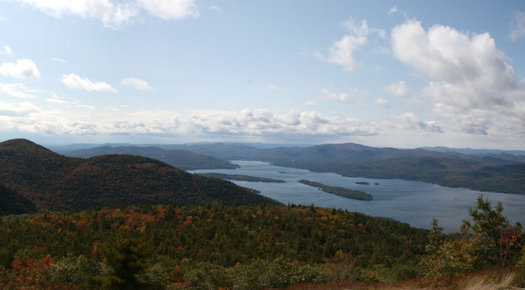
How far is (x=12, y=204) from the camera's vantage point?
10881cm

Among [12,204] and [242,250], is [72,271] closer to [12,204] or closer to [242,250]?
→ [242,250]

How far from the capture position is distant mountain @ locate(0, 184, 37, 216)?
10463 cm

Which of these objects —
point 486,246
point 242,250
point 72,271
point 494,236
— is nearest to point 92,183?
point 242,250

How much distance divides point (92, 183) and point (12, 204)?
56129 millimetres

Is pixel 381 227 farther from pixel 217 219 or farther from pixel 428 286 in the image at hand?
pixel 428 286

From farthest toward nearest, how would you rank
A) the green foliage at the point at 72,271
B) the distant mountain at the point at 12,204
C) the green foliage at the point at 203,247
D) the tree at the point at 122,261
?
the distant mountain at the point at 12,204 < the green foliage at the point at 72,271 < the green foliage at the point at 203,247 < the tree at the point at 122,261

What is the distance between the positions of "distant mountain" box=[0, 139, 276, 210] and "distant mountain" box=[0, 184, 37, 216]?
53.0ft

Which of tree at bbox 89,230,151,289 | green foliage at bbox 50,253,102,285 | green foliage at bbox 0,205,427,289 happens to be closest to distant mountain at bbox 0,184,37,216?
green foliage at bbox 0,205,427,289

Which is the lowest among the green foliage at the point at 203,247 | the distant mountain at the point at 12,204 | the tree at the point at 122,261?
the distant mountain at the point at 12,204

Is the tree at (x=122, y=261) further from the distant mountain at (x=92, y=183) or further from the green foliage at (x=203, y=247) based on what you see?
the distant mountain at (x=92, y=183)

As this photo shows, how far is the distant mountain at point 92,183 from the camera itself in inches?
5810

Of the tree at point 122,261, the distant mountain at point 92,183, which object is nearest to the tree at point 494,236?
the tree at point 122,261

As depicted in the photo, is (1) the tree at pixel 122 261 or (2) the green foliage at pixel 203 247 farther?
Result: (2) the green foliage at pixel 203 247

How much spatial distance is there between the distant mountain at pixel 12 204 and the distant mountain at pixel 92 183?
53.0 ft
